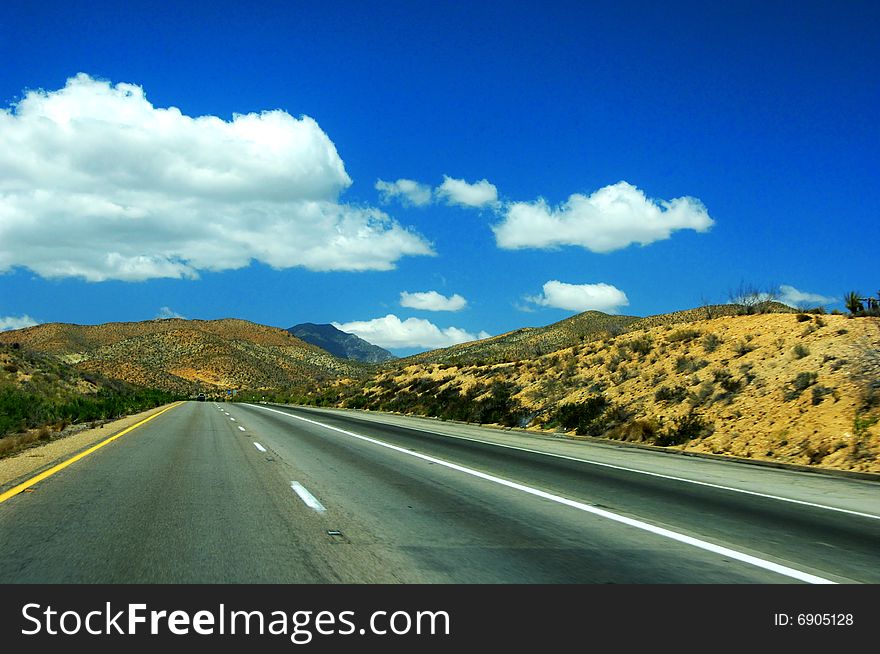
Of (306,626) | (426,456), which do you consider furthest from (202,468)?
(306,626)

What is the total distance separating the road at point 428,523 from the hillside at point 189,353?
383 feet

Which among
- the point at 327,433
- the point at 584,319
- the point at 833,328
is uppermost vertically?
the point at 584,319

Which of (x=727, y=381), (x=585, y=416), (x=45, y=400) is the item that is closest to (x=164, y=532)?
(x=727, y=381)

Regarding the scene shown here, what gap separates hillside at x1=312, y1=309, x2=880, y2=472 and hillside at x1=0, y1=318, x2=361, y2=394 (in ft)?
311

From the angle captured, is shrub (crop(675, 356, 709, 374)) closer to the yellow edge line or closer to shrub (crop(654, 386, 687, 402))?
shrub (crop(654, 386, 687, 402))

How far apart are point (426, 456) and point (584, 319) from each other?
109043mm

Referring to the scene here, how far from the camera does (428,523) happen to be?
8625 mm

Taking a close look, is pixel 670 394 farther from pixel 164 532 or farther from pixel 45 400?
pixel 45 400

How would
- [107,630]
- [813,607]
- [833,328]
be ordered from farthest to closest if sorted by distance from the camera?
[833,328]
[813,607]
[107,630]

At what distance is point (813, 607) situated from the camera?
5.42 m

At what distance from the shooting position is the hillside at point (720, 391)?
2034cm

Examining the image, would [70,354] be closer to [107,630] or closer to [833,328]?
[833,328]

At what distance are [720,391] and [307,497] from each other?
66.9 ft

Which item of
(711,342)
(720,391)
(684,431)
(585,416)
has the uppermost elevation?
(711,342)
